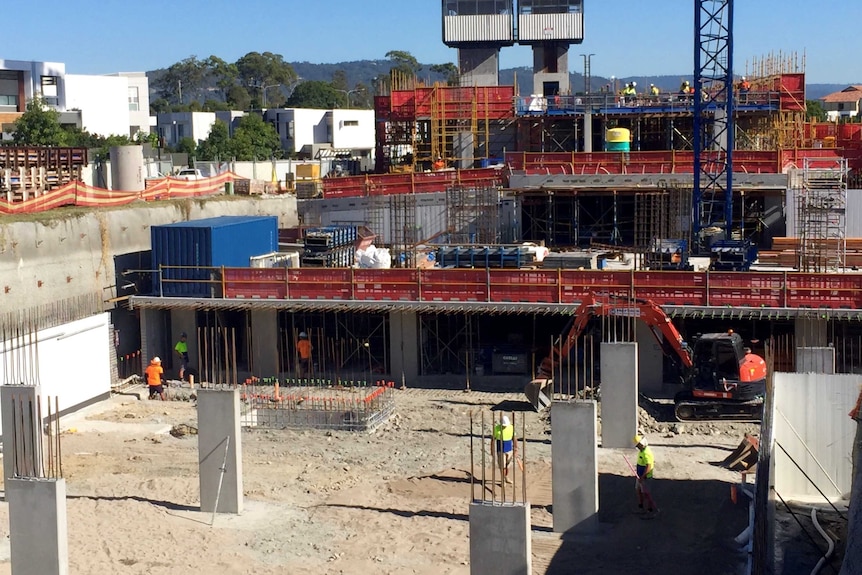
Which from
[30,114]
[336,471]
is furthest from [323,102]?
[336,471]

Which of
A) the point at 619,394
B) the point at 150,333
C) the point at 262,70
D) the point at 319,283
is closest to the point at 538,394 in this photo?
the point at 619,394

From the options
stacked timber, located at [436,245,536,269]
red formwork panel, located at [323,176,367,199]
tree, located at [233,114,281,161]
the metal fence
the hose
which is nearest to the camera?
the hose

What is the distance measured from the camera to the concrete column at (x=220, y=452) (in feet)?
66.4

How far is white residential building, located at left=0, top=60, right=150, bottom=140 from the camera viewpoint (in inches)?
2987

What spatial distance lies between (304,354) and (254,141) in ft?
181

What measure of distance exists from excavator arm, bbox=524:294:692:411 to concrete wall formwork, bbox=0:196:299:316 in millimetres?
12132

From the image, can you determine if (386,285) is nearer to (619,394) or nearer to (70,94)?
(619,394)

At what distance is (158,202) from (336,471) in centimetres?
1629

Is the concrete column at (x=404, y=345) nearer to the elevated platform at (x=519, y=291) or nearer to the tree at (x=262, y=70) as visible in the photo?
the elevated platform at (x=519, y=291)

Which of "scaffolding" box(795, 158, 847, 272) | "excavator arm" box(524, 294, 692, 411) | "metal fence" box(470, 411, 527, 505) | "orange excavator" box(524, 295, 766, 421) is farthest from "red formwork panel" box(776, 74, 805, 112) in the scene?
"metal fence" box(470, 411, 527, 505)

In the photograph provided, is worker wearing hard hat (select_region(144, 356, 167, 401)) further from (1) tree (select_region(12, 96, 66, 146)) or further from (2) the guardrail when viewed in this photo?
(1) tree (select_region(12, 96, 66, 146))

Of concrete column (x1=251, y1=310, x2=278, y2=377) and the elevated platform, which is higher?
the elevated platform

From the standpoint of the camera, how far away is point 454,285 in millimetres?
29203

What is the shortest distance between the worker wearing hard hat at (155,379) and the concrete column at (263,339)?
8.28ft
